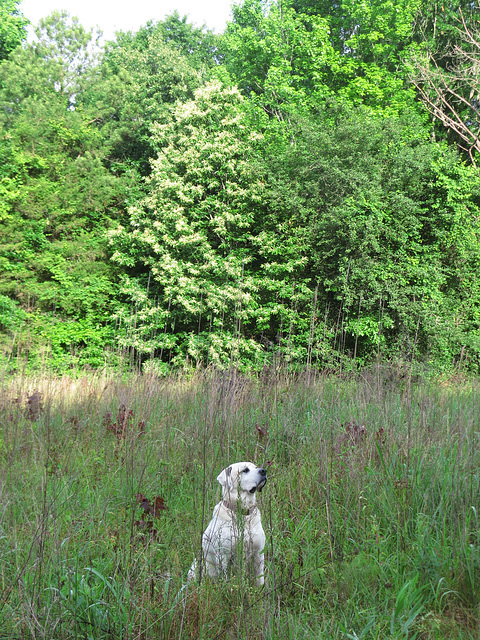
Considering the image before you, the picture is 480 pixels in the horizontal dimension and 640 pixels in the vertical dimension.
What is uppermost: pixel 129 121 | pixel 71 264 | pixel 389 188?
pixel 129 121

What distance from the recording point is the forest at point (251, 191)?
1279cm

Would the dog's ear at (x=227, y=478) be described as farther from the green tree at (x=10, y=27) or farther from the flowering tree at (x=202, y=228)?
the green tree at (x=10, y=27)

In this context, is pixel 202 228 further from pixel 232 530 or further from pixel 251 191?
pixel 232 530

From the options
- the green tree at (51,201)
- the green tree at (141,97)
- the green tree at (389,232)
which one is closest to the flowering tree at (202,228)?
the green tree at (51,201)

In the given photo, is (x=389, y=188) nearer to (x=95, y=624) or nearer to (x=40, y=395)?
(x=40, y=395)

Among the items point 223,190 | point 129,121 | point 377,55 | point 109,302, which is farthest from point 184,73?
point 109,302

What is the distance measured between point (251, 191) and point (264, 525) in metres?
13.1

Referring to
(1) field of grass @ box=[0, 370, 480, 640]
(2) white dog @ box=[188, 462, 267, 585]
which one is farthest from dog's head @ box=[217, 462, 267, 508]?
(1) field of grass @ box=[0, 370, 480, 640]

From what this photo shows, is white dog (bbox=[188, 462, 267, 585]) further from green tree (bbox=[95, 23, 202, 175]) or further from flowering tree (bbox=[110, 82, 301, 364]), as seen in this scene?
green tree (bbox=[95, 23, 202, 175])

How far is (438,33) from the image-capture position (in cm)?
1788

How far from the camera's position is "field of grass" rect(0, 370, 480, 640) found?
1.97m

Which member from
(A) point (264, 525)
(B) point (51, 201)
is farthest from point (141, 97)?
(A) point (264, 525)

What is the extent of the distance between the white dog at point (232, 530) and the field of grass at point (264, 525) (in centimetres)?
9

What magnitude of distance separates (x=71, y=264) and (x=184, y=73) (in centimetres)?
785
